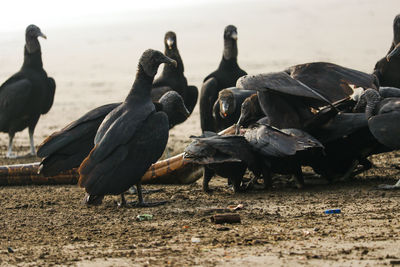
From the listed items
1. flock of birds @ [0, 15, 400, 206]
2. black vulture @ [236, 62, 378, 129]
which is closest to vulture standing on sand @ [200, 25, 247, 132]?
flock of birds @ [0, 15, 400, 206]

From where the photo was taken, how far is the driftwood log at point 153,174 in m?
6.48

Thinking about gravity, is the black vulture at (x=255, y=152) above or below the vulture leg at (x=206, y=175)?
above

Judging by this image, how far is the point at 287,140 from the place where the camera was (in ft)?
18.0

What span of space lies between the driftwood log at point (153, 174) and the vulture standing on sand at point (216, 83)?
1.86m

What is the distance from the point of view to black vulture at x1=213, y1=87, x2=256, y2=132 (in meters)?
6.89

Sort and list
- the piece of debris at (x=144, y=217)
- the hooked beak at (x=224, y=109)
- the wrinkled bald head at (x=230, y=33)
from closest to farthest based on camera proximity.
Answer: the piece of debris at (x=144, y=217)
the hooked beak at (x=224, y=109)
the wrinkled bald head at (x=230, y=33)

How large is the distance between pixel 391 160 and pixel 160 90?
268 cm

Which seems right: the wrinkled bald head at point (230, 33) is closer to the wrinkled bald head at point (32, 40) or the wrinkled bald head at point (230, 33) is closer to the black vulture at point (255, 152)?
the wrinkled bald head at point (32, 40)

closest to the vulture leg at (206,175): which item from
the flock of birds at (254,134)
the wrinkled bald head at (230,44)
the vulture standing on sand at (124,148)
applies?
the flock of birds at (254,134)

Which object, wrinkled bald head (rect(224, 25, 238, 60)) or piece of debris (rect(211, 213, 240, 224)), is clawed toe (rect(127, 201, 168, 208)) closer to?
piece of debris (rect(211, 213, 240, 224))

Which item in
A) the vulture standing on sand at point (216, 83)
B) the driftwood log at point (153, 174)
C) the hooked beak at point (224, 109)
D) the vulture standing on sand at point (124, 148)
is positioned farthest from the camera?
the vulture standing on sand at point (216, 83)

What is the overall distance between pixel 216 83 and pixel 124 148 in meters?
3.53

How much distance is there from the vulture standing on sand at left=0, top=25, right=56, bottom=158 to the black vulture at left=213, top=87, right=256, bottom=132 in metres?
2.42

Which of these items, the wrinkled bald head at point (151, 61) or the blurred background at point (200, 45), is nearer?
the wrinkled bald head at point (151, 61)
